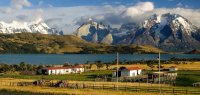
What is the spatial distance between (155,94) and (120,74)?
2921 inches

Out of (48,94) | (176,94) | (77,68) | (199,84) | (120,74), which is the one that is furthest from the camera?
(77,68)

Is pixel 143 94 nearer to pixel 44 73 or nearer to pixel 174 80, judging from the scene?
pixel 174 80

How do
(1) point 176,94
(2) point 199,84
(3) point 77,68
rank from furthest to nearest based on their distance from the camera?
1. (3) point 77,68
2. (2) point 199,84
3. (1) point 176,94

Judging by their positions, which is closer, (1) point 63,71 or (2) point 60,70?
(2) point 60,70

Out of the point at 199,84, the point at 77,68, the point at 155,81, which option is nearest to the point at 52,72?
the point at 77,68

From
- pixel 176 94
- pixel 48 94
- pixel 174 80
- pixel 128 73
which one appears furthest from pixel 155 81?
pixel 48 94

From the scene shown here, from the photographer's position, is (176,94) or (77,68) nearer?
(176,94)

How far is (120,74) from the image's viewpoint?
499ft

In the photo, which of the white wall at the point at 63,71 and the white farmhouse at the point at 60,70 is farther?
the white wall at the point at 63,71

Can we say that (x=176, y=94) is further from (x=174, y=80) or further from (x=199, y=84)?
(x=174, y=80)

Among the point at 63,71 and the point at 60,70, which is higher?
the point at 60,70

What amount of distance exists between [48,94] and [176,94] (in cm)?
2478

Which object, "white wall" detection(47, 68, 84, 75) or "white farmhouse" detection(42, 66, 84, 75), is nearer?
"white farmhouse" detection(42, 66, 84, 75)

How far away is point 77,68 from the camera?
609 ft
